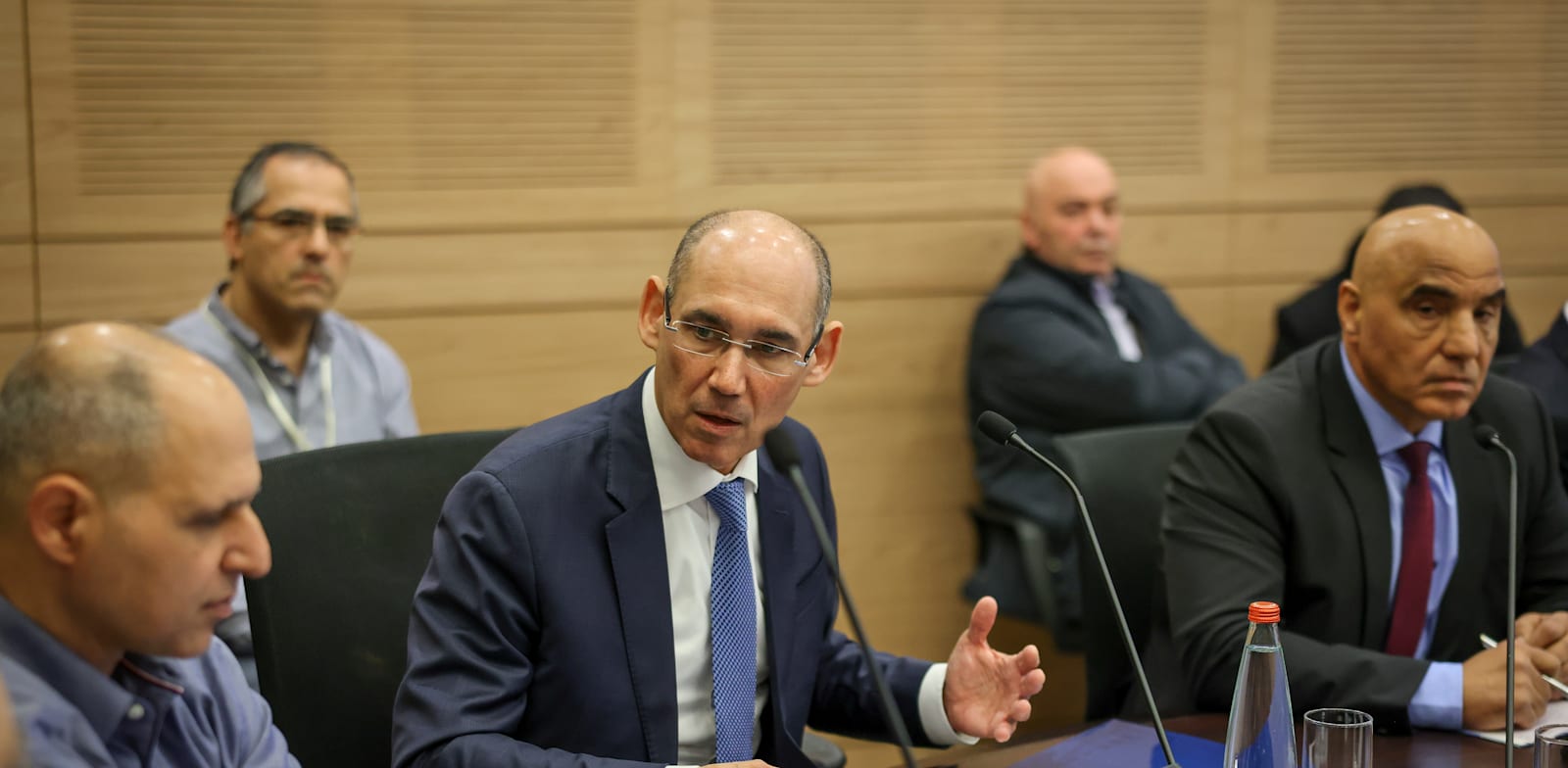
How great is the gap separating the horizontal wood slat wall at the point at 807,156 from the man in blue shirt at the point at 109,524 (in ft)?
8.04

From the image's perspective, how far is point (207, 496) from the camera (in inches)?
53.8

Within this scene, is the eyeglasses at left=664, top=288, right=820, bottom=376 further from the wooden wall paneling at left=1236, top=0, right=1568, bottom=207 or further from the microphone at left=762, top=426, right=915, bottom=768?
the wooden wall paneling at left=1236, top=0, right=1568, bottom=207

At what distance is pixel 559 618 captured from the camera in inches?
71.7

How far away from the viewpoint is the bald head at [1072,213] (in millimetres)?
4207

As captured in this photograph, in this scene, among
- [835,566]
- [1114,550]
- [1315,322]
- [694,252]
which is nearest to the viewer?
[835,566]

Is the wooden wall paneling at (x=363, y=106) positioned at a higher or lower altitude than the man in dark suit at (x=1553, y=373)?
higher

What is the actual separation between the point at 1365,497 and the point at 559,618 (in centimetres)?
133

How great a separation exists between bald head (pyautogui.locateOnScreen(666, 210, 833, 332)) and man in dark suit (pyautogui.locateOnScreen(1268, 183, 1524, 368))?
2718 millimetres

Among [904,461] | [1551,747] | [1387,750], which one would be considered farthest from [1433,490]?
[904,461]

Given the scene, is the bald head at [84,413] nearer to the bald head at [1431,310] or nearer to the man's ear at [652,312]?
the man's ear at [652,312]

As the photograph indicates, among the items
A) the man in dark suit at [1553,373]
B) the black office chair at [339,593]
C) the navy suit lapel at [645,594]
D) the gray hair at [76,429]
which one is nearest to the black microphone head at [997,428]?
the navy suit lapel at [645,594]

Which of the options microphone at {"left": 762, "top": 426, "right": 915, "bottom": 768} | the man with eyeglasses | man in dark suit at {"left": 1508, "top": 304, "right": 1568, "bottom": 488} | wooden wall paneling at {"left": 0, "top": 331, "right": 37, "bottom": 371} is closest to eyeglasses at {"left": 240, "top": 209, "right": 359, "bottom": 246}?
the man with eyeglasses

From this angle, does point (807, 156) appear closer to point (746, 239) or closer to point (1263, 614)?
point (746, 239)

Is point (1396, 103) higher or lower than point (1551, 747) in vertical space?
higher
